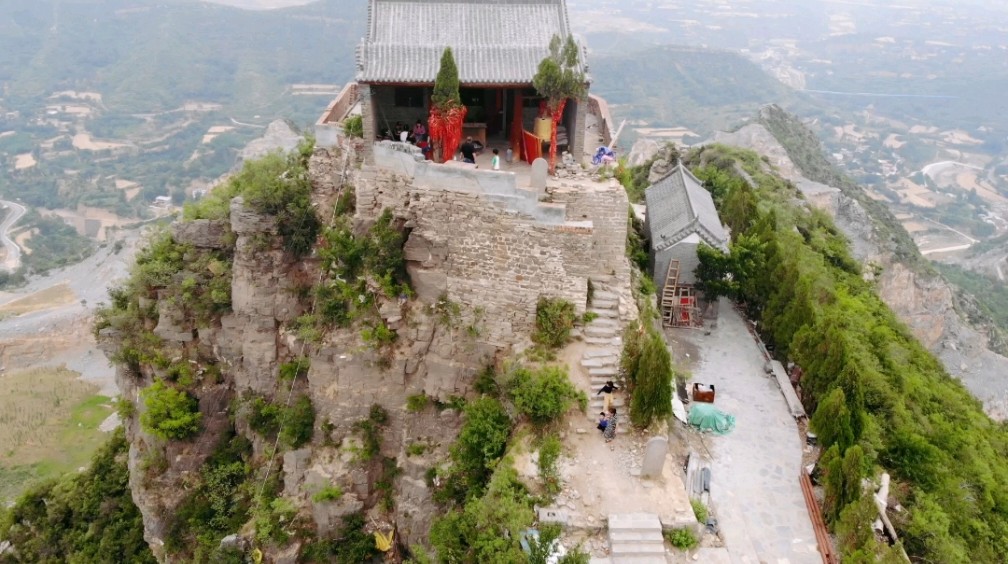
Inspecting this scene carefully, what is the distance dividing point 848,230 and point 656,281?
79.0 ft

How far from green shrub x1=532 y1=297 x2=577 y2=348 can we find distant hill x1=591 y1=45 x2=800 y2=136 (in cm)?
7849

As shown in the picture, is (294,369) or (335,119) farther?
(335,119)

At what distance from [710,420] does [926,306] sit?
28135 mm

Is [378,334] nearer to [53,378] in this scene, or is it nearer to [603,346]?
[603,346]

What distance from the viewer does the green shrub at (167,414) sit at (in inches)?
675

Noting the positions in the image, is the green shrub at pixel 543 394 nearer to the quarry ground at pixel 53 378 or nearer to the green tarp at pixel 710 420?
the green tarp at pixel 710 420

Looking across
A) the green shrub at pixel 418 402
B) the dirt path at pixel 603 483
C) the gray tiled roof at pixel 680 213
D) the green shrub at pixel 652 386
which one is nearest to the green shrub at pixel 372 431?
the green shrub at pixel 418 402

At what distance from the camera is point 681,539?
11.7m

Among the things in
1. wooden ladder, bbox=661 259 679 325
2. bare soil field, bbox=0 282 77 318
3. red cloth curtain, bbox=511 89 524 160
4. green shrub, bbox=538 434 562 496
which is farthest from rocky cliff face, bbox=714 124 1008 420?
bare soil field, bbox=0 282 77 318

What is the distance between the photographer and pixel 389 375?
15508mm

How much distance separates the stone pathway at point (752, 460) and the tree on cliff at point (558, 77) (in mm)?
7226

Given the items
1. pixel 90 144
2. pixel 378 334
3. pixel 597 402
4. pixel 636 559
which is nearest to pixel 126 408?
pixel 378 334

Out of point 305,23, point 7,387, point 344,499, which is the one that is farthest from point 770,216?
point 305,23

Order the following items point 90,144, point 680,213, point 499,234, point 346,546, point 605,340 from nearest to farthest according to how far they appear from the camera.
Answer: point 499,234, point 605,340, point 346,546, point 680,213, point 90,144
